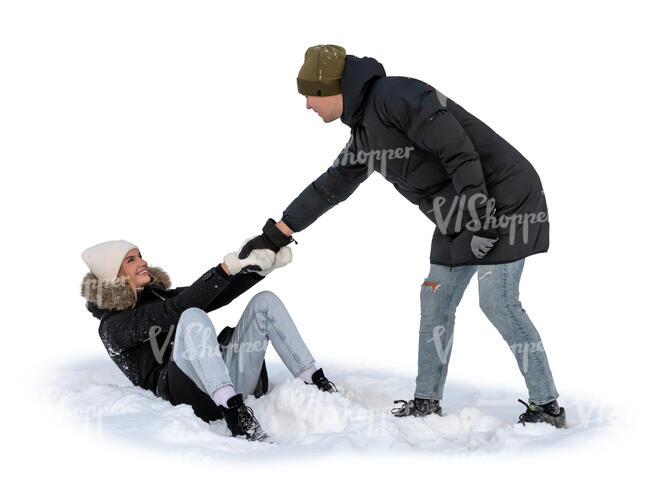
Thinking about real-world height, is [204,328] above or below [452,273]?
below


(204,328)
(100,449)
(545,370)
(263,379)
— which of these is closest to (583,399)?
(545,370)

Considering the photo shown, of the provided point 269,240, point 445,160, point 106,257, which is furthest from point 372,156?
point 106,257

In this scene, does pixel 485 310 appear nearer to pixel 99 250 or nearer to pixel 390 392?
pixel 390 392

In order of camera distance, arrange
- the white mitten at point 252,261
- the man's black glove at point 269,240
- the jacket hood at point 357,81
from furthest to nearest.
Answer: the man's black glove at point 269,240
the white mitten at point 252,261
the jacket hood at point 357,81

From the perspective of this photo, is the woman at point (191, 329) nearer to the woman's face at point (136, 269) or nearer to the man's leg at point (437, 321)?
the woman's face at point (136, 269)

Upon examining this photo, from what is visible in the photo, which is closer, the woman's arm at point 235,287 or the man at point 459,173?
the man at point 459,173

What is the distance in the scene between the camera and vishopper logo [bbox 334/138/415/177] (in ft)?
13.4

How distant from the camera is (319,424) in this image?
13.4ft

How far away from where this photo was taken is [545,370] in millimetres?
4047

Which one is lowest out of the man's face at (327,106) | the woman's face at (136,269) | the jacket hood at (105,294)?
the jacket hood at (105,294)

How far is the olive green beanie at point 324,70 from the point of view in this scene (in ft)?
13.4

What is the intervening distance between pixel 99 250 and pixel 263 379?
3.50 feet

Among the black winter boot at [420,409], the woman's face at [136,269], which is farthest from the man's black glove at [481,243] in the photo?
the woman's face at [136,269]

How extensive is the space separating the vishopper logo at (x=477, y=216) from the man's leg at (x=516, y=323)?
0.16 m
